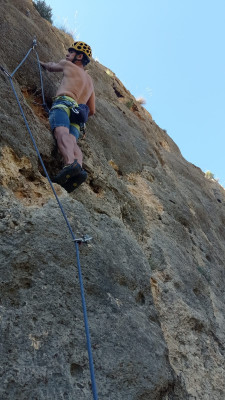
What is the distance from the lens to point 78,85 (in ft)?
21.0

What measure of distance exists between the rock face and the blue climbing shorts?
181 mm

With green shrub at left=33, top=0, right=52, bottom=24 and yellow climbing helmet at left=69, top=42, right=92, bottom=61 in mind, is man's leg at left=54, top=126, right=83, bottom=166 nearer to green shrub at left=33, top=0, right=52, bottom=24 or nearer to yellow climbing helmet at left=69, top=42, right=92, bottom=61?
yellow climbing helmet at left=69, top=42, right=92, bottom=61

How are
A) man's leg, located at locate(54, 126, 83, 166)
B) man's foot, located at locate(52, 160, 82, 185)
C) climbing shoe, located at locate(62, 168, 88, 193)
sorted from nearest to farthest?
man's foot, located at locate(52, 160, 82, 185), climbing shoe, located at locate(62, 168, 88, 193), man's leg, located at locate(54, 126, 83, 166)

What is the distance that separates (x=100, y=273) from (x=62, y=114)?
8.21 ft

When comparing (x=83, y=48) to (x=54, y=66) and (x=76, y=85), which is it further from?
(x=76, y=85)

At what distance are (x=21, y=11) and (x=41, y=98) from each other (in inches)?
112

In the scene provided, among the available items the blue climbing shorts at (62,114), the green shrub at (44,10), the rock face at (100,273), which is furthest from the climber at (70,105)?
the green shrub at (44,10)

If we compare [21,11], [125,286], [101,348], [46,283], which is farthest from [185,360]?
[21,11]

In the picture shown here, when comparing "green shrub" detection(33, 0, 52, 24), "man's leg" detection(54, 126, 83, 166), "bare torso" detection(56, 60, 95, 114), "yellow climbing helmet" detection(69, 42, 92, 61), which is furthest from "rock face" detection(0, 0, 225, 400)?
"green shrub" detection(33, 0, 52, 24)

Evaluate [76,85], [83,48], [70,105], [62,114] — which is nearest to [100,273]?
[62,114]

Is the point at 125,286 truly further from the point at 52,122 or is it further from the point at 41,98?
the point at 41,98

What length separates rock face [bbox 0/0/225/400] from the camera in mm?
3342

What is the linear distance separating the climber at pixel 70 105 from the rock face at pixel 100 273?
186mm

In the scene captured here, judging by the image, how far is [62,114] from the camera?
18.8 ft
